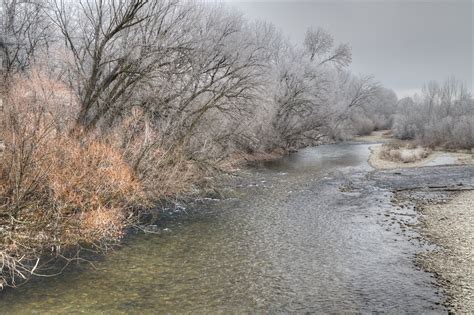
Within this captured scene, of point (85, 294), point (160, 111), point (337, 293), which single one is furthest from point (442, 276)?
point (160, 111)

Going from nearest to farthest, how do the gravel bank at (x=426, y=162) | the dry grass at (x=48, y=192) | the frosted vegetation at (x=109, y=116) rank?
the dry grass at (x=48, y=192) → the frosted vegetation at (x=109, y=116) → the gravel bank at (x=426, y=162)

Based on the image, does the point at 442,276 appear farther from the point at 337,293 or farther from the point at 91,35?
the point at 91,35

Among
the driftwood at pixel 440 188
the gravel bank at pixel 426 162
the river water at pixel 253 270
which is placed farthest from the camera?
the gravel bank at pixel 426 162

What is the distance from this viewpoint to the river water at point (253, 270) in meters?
9.59

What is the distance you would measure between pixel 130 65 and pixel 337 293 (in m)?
14.3

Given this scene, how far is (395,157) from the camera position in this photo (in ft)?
129

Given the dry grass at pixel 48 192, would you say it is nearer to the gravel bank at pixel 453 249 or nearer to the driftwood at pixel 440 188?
the gravel bank at pixel 453 249

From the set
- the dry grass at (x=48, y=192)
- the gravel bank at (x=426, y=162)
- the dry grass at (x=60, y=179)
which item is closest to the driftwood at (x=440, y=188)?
the gravel bank at (x=426, y=162)

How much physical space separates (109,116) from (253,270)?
11205mm

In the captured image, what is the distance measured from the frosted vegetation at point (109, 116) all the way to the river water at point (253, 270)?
1.33 metres

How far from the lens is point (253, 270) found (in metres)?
11.8

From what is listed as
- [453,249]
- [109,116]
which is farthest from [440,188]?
[109,116]

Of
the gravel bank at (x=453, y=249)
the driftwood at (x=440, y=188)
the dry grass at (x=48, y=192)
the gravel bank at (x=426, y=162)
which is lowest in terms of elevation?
the gravel bank at (x=453, y=249)

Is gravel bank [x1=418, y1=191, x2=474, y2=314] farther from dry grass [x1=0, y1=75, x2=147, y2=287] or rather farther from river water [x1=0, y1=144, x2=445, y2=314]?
dry grass [x1=0, y1=75, x2=147, y2=287]
